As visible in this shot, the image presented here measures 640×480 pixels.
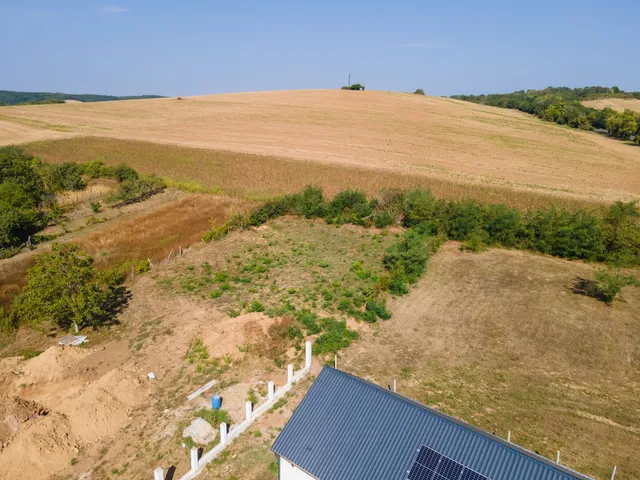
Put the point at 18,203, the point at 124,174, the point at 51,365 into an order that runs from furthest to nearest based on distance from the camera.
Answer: the point at 124,174, the point at 18,203, the point at 51,365

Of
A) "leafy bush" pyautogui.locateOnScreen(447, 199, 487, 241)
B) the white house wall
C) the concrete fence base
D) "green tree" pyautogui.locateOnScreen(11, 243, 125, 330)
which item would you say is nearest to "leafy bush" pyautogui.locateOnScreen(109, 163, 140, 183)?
"green tree" pyautogui.locateOnScreen(11, 243, 125, 330)

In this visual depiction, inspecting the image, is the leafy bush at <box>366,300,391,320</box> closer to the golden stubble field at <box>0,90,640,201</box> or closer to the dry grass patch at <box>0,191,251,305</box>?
the dry grass patch at <box>0,191,251,305</box>

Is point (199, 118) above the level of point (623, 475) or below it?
above

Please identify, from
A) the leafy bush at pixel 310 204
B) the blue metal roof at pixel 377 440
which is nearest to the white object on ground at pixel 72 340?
the blue metal roof at pixel 377 440

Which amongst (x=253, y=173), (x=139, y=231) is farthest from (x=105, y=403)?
(x=253, y=173)

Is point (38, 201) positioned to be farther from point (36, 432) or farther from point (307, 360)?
point (307, 360)

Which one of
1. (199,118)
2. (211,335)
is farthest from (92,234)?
(199,118)

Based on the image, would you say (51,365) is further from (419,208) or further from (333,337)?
(419,208)
